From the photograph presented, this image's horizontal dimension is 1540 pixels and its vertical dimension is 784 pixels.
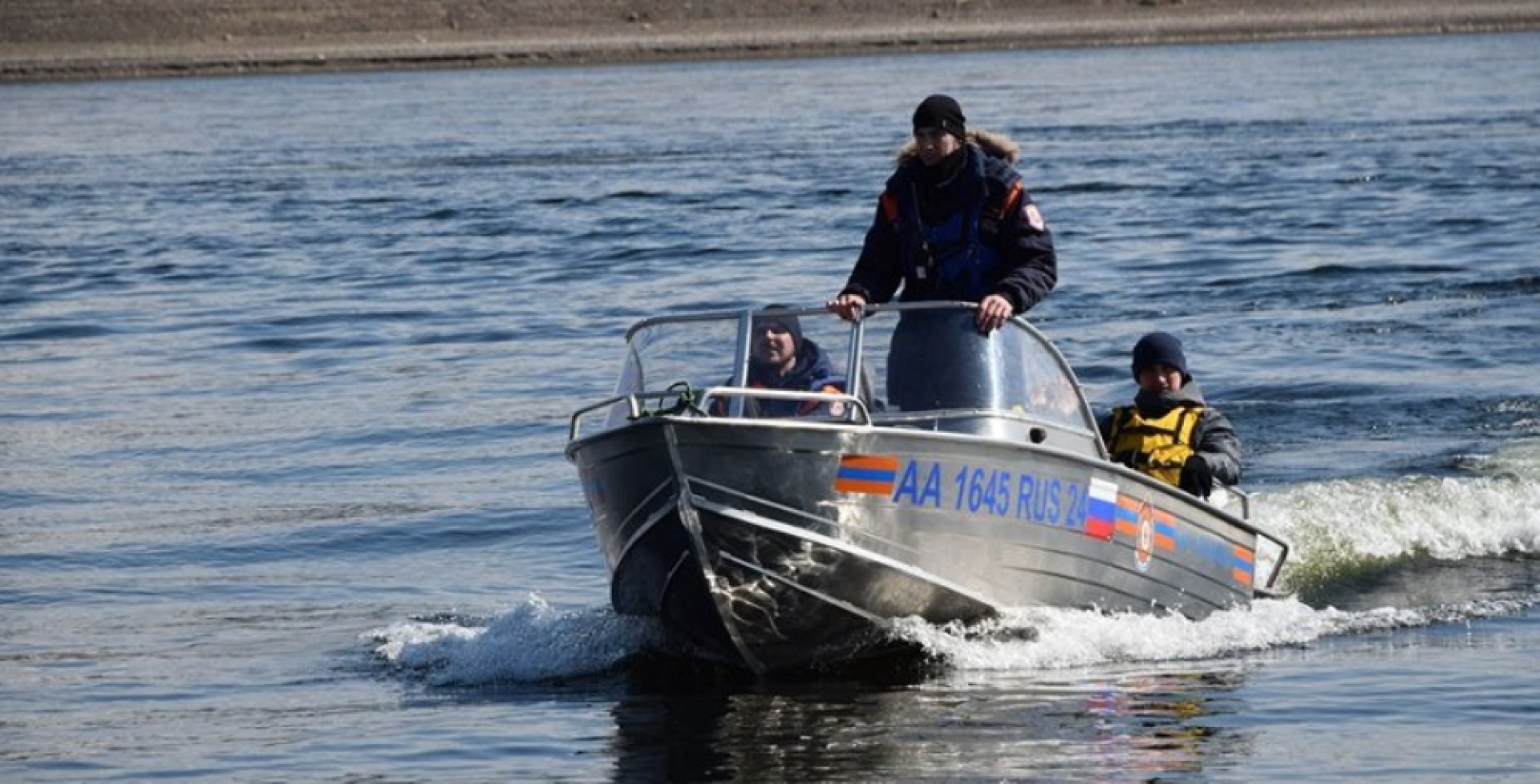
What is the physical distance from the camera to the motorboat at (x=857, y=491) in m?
9.79

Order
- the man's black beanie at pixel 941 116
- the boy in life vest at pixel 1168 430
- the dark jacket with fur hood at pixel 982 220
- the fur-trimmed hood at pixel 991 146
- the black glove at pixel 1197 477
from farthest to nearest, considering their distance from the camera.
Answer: the boy in life vest at pixel 1168 430
the black glove at pixel 1197 477
the fur-trimmed hood at pixel 991 146
the dark jacket with fur hood at pixel 982 220
the man's black beanie at pixel 941 116

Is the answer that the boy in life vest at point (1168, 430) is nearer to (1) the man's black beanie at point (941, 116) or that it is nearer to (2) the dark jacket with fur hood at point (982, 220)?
(2) the dark jacket with fur hood at point (982, 220)

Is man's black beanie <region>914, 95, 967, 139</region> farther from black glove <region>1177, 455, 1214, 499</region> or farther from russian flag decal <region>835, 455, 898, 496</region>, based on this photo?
black glove <region>1177, 455, 1214, 499</region>

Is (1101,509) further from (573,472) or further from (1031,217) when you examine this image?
(573,472)

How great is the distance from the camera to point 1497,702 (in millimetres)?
10062

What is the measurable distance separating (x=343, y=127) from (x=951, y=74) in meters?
16.4

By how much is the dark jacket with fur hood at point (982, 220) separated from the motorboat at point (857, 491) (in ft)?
1.08

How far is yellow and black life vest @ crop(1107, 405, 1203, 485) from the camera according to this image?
11.6 metres

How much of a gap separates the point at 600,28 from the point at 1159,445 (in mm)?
72208

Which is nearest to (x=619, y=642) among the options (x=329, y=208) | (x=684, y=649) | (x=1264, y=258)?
(x=684, y=649)

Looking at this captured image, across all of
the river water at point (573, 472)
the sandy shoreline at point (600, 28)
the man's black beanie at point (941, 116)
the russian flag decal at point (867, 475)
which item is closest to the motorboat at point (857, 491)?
the russian flag decal at point (867, 475)

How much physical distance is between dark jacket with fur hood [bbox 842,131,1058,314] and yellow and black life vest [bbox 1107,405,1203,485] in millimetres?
1088

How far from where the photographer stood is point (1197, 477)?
11469mm

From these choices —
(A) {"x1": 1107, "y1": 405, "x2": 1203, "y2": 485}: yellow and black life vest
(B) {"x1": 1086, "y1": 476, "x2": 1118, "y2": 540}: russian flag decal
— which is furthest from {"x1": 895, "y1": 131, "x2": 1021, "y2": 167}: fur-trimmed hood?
(B) {"x1": 1086, "y1": 476, "x2": 1118, "y2": 540}: russian flag decal
